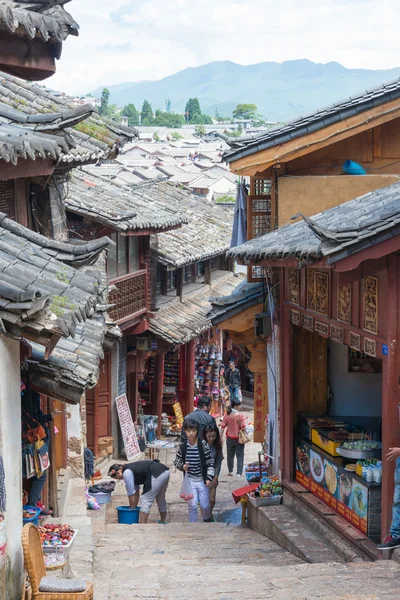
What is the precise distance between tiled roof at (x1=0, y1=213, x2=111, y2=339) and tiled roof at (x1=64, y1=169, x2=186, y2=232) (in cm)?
1134

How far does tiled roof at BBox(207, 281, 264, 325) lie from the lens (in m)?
16.8

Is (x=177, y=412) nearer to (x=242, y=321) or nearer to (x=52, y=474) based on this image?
(x=242, y=321)

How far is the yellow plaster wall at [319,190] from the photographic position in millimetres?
15883

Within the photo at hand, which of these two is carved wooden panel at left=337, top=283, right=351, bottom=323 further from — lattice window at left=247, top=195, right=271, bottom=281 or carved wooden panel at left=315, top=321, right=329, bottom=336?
lattice window at left=247, top=195, right=271, bottom=281

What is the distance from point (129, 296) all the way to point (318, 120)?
1063 centimetres

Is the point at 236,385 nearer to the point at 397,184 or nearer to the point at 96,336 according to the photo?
the point at 397,184

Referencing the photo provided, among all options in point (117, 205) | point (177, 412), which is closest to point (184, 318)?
point (177, 412)

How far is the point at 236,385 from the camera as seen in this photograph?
34.1 metres

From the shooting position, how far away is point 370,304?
1138 cm

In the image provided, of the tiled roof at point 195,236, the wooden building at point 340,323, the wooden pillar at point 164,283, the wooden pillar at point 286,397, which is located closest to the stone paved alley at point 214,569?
the wooden building at point 340,323

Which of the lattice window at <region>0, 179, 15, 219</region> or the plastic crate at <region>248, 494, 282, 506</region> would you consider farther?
the plastic crate at <region>248, 494, 282, 506</region>

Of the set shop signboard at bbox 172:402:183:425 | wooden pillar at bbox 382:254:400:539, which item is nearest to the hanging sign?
shop signboard at bbox 172:402:183:425

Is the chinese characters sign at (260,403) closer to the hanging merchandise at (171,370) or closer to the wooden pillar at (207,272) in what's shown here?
the hanging merchandise at (171,370)

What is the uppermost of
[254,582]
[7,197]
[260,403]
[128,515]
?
[7,197]
